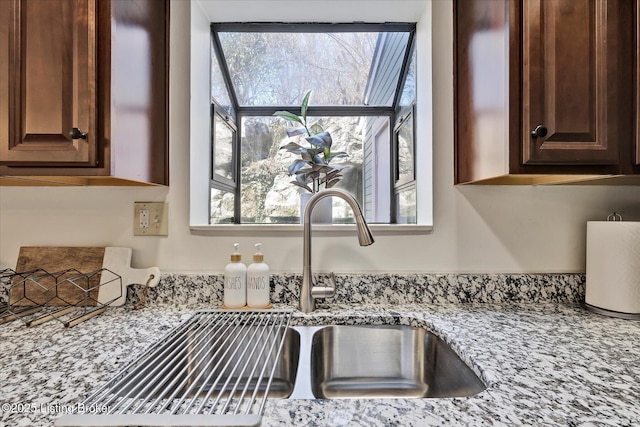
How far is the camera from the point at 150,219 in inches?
43.4

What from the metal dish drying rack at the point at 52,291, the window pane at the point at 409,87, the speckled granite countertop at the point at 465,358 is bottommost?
the speckled granite countertop at the point at 465,358

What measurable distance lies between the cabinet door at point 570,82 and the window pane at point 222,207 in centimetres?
111

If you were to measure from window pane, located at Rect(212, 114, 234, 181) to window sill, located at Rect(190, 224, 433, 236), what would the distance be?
29cm

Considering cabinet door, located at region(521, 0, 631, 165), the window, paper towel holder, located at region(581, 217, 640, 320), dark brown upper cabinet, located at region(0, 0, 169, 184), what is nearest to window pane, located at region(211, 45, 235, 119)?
the window

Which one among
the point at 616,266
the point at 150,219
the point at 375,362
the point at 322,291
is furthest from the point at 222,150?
the point at 616,266

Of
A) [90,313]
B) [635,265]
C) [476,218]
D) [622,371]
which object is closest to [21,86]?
[90,313]

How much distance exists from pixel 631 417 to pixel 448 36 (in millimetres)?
1158

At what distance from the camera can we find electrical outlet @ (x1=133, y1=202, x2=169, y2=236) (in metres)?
1.10

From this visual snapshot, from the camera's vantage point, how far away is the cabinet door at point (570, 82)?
0.79m

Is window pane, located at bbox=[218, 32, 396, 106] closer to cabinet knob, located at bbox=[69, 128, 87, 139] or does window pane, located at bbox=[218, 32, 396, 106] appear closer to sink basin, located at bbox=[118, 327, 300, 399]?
cabinet knob, located at bbox=[69, 128, 87, 139]

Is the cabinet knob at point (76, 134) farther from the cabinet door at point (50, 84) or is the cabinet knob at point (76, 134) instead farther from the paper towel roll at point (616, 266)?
the paper towel roll at point (616, 266)

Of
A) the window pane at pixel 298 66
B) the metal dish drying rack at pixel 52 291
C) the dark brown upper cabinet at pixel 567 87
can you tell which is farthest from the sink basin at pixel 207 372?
the window pane at pixel 298 66

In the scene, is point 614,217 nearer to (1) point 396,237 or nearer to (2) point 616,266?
(2) point 616,266

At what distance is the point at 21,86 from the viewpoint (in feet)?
2.64
